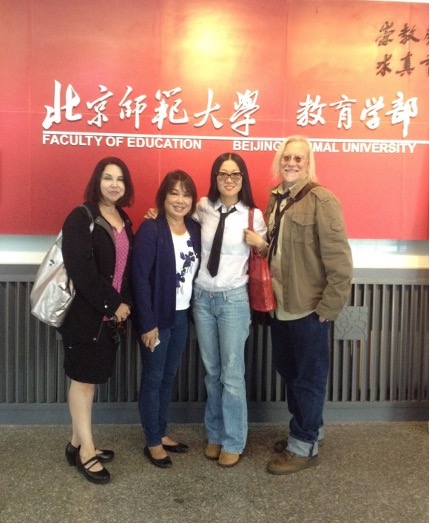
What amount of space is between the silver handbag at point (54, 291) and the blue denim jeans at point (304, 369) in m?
1.08

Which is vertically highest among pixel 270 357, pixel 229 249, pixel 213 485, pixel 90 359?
pixel 229 249

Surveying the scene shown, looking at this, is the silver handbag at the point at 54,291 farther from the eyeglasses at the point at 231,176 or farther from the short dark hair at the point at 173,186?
the eyeglasses at the point at 231,176

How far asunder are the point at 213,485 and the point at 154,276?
3.52 ft

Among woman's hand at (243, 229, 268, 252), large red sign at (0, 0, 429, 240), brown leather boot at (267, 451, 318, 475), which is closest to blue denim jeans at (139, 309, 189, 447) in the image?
woman's hand at (243, 229, 268, 252)

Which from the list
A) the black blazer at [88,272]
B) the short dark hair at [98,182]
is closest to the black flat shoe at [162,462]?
the black blazer at [88,272]

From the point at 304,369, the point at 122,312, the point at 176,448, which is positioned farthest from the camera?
the point at 176,448

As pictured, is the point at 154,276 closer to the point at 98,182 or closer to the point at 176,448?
the point at 98,182

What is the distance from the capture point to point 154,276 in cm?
242

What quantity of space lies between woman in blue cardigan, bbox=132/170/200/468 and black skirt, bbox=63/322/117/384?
7.3 inches

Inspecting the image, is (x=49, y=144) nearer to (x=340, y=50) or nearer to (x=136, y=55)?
(x=136, y=55)

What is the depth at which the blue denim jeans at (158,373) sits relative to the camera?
2508mm

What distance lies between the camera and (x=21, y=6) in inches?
113

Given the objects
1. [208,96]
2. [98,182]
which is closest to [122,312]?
[98,182]

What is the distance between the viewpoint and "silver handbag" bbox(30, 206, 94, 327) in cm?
235
